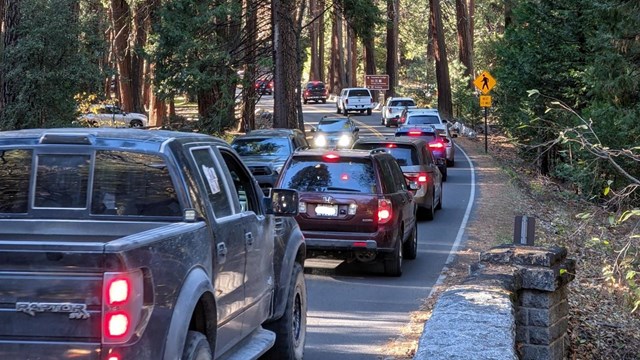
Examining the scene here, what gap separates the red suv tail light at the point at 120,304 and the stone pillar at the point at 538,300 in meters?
3.88

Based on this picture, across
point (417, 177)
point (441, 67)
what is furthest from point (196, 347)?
point (441, 67)

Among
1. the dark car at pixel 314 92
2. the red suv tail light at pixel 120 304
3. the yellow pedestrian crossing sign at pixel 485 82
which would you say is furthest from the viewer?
the dark car at pixel 314 92

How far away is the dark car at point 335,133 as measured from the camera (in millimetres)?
33475

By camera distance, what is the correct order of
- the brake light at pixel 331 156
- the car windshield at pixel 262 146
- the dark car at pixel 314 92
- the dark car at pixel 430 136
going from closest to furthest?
the brake light at pixel 331 156 < the car windshield at pixel 262 146 < the dark car at pixel 430 136 < the dark car at pixel 314 92

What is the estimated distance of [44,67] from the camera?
22.0 metres

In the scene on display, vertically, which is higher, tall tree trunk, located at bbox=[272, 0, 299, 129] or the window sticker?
tall tree trunk, located at bbox=[272, 0, 299, 129]

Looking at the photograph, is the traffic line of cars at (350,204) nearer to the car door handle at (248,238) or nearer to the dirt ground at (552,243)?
the dirt ground at (552,243)

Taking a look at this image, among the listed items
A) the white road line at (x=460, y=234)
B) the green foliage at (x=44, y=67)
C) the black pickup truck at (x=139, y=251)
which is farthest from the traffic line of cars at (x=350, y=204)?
the green foliage at (x=44, y=67)

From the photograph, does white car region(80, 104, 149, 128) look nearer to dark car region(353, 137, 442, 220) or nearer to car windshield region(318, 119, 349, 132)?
car windshield region(318, 119, 349, 132)

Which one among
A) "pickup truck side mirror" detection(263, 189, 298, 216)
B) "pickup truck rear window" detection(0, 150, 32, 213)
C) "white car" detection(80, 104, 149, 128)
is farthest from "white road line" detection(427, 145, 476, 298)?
"white car" detection(80, 104, 149, 128)

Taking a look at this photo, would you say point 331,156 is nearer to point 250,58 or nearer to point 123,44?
point 250,58

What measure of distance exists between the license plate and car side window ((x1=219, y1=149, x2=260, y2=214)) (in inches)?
213

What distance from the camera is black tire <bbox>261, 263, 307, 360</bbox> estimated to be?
737cm

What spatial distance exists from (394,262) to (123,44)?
1372 inches
